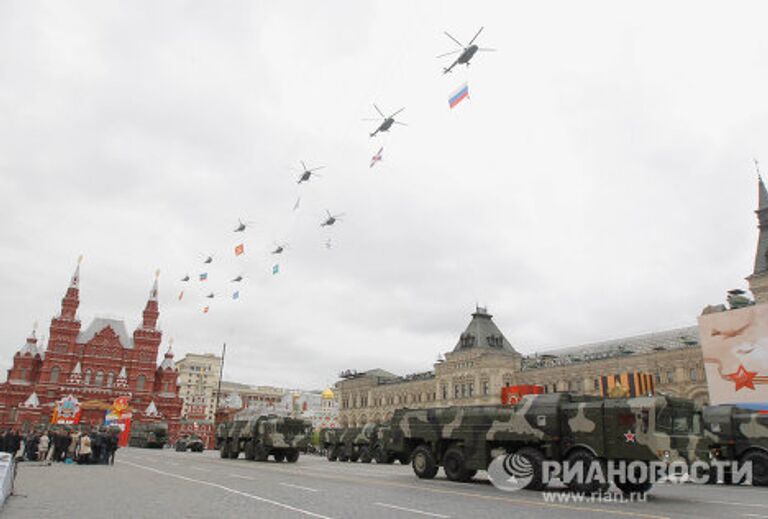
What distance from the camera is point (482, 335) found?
80000 mm

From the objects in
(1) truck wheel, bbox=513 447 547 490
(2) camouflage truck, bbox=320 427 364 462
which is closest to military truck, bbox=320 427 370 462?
(2) camouflage truck, bbox=320 427 364 462

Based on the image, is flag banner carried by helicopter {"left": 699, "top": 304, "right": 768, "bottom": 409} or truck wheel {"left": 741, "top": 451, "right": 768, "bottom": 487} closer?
truck wheel {"left": 741, "top": 451, "right": 768, "bottom": 487}

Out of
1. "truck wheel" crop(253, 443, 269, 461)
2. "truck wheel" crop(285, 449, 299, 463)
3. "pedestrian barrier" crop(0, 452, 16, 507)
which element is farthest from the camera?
"truck wheel" crop(285, 449, 299, 463)

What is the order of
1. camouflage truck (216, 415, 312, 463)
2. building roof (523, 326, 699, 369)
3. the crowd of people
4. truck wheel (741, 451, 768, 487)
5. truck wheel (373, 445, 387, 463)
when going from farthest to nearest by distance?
building roof (523, 326, 699, 369)
truck wheel (373, 445, 387, 463)
camouflage truck (216, 415, 312, 463)
the crowd of people
truck wheel (741, 451, 768, 487)

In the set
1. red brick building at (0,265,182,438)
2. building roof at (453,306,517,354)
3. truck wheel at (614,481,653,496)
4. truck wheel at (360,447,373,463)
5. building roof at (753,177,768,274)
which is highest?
building roof at (753,177,768,274)

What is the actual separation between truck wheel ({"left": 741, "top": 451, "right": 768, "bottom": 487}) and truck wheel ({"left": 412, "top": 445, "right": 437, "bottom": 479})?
485 inches

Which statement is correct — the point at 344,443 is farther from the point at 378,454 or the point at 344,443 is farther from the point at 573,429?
the point at 573,429

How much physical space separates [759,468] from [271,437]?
2313cm

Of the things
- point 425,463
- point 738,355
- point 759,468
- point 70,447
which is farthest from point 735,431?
point 70,447

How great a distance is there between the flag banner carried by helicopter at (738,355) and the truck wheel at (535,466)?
99.0 feet

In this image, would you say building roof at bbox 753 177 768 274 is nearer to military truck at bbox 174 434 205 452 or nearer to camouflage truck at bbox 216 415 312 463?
camouflage truck at bbox 216 415 312 463

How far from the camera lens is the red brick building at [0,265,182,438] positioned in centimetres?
8012

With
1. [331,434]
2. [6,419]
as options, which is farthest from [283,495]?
[6,419]

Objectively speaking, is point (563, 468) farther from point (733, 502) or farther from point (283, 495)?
point (283, 495)
